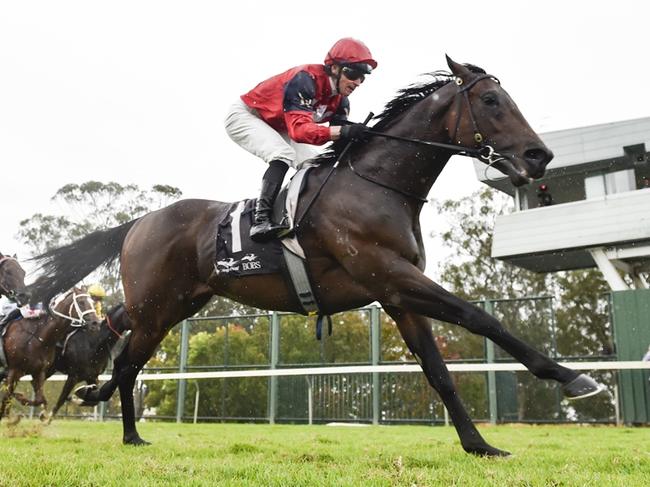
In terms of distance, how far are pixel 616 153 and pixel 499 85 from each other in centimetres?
1649

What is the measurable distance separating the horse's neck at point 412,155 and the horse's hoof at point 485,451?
1.77m

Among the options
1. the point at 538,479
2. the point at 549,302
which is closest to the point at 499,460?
the point at 538,479

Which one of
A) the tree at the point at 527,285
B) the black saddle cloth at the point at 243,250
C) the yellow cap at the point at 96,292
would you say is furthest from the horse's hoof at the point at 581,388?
the tree at the point at 527,285

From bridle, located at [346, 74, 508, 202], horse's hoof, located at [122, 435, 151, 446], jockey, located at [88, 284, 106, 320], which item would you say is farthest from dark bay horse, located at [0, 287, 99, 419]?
bridle, located at [346, 74, 508, 202]

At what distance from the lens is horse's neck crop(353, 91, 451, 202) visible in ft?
15.1

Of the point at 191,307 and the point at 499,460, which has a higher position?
the point at 191,307

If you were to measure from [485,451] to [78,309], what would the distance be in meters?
7.98

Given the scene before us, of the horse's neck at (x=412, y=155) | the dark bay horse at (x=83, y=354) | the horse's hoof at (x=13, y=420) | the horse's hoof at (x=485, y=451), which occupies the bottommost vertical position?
the horse's hoof at (x=13, y=420)

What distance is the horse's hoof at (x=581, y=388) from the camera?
3.54 meters

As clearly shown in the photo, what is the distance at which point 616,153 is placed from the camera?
63.1 ft

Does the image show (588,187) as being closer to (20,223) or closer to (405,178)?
(405,178)

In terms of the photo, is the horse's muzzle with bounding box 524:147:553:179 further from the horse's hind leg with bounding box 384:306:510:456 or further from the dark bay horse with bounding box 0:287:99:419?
the dark bay horse with bounding box 0:287:99:419

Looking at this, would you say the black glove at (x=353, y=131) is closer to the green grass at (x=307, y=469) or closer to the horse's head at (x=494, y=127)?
the horse's head at (x=494, y=127)

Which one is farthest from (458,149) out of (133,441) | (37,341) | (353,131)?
(37,341)
